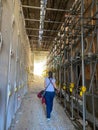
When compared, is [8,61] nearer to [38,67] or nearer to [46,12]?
[46,12]

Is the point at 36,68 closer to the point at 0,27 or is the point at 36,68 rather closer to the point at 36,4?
the point at 36,4

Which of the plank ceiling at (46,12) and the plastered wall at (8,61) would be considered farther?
the plank ceiling at (46,12)

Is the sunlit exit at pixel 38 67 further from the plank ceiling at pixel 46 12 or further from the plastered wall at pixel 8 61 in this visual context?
the plastered wall at pixel 8 61

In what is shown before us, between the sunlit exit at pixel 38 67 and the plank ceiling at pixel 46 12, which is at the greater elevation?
the plank ceiling at pixel 46 12

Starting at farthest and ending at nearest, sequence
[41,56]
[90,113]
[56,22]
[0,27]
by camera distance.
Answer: [41,56] → [56,22] → [90,113] → [0,27]

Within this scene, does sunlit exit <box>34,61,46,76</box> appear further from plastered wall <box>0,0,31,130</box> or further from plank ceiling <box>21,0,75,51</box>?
plastered wall <box>0,0,31,130</box>

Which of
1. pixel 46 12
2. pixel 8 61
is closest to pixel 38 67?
pixel 46 12

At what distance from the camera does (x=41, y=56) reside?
815 inches

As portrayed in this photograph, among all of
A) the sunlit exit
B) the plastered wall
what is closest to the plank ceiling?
the plastered wall

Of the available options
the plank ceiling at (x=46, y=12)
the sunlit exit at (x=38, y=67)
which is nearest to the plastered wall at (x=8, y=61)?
the plank ceiling at (x=46, y=12)

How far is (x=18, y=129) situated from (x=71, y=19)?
446cm

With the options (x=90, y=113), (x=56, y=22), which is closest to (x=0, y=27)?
(x=90, y=113)

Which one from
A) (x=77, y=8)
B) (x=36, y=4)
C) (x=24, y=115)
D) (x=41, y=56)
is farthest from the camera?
(x=41, y=56)

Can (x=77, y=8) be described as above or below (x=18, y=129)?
above
